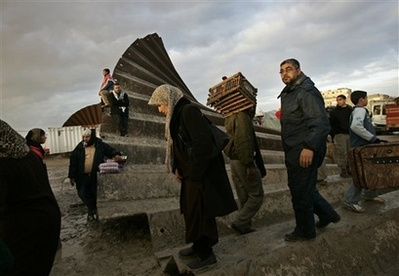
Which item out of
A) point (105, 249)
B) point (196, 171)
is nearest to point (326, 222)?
point (196, 171)

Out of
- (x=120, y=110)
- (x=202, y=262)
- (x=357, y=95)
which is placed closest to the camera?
(x=202, y=262)

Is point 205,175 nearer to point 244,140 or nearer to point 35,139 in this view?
point 244,140

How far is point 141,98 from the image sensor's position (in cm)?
798

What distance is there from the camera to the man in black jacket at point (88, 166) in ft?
16.3

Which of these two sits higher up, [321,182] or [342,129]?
[342,129]

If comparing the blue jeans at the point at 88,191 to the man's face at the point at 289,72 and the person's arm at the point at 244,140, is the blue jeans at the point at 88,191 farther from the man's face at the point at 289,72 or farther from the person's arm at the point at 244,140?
the man's face at the point at 289,72

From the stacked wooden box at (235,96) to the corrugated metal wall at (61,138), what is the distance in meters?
13.4

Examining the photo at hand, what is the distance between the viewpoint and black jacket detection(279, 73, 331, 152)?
100 inches

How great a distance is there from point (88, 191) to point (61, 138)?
1198 cm

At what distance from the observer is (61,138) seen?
15.7m

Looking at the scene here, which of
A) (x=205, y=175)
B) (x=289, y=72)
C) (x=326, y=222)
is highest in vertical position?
(x=289, y=72)

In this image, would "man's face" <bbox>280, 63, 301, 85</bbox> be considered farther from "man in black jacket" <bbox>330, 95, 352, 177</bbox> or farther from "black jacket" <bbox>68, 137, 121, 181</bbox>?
"black jacket" <bbox>68, 137, 121, 181</bbox>

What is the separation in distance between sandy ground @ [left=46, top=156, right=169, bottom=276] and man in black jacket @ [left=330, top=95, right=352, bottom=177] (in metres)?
3.50

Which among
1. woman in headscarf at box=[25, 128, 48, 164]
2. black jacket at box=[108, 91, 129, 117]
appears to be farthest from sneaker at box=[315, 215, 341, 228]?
black jacket at box=[108, 91, 129, 117]
